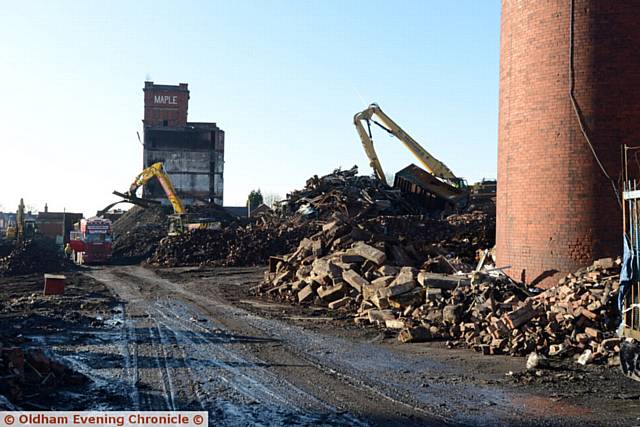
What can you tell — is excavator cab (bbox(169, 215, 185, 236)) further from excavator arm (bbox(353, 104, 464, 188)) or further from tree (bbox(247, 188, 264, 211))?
tree (bbox(247, 188, 264, 211))

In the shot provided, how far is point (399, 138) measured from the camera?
37906mm

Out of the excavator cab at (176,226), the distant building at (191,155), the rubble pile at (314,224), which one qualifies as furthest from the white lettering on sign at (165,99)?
the rubble pile at (314,224)

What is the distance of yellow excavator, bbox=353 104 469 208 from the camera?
35844 millimetres

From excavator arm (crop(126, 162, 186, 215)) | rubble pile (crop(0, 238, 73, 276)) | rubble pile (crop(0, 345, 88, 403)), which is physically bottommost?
rubble pile (crop(0, 345, 88, 403))

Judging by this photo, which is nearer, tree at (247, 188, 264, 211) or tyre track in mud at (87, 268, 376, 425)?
tyre track in mud at (87, 268, 376, 425)

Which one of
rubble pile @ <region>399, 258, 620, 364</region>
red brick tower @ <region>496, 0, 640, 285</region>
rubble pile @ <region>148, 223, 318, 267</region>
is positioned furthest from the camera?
rubble pile @ <region>148, 223, 318, 267</region>

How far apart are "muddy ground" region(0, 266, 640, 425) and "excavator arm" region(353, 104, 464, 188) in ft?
70.7

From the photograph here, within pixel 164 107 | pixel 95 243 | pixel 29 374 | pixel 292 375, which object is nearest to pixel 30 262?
pixel 95 243

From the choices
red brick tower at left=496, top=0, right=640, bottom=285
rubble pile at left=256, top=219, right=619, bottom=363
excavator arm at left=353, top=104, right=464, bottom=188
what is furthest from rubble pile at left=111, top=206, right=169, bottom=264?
red brick tower at left=496, top=0, right=640, bottom=285

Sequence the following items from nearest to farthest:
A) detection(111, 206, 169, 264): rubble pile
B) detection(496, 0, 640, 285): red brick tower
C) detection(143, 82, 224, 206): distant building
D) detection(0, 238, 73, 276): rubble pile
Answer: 1. detection(496, 0, 640, 285): red brick tower
2. detection(0, 238, 73, 276): rubble pile
3. detection(111, 206, 169, 264): rubble pile
4. detection(143, 82, 224, 206): distant building

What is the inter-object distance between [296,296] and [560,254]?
860cm

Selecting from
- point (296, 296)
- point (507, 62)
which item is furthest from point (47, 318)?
point (507, 62)

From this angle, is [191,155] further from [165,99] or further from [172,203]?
[172,203]

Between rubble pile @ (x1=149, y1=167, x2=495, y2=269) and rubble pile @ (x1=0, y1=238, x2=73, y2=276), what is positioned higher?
rubble pile @ (x1=149, y1=167, x2=495, y2=269)
